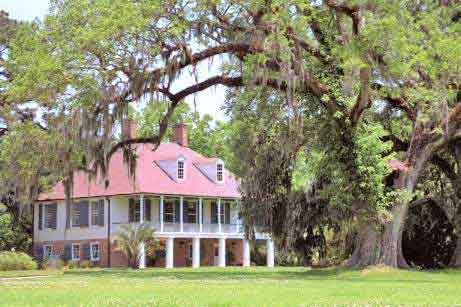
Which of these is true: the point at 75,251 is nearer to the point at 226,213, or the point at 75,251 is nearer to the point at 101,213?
the point at 101,213

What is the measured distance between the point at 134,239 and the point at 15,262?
709 centimetres

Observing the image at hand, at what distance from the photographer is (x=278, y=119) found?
1242 inches

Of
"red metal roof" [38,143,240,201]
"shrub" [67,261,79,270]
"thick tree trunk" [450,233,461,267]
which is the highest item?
"red metal roof" [38,143,240,201]

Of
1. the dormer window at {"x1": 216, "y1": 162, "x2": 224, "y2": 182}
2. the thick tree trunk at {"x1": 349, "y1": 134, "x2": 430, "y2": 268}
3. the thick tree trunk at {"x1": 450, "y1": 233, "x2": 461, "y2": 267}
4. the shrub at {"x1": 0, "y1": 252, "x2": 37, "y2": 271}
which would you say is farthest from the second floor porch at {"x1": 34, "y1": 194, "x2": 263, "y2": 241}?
the thick tree trunk at {"x1": 349, "y1": 134, "x2": 430, "y2": 268}

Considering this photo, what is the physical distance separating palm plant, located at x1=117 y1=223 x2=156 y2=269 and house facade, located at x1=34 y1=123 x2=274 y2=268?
1.23 meters

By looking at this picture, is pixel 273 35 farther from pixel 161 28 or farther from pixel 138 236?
pixel 138 236

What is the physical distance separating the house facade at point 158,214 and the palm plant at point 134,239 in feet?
4.02

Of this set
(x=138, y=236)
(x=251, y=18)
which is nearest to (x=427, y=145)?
(x=251, y=18)

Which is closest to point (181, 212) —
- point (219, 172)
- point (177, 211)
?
point (177, 211)

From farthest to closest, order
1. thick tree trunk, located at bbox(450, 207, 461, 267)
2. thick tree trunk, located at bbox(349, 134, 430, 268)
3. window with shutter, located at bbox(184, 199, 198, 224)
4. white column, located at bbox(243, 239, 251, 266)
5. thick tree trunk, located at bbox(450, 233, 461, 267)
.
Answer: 1. white column, located at bbox(243, 239, 251, 266)
2. window with shutter, located at bbox(184, 199, 198, 224)
3. thick tree trunk, located at bbox(450, 207, 461, 267)
4. thick tree trunk, located at bbox(450, 233, 461, 267)
5. thick tree trunk, located at bbox(349, 134, 430, 268)

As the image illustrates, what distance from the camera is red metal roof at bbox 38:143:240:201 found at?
52.5m

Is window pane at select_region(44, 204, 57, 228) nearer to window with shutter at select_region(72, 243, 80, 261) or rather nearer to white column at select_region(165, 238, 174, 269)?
window with shutter at select_region(72, 243, 80, 261)

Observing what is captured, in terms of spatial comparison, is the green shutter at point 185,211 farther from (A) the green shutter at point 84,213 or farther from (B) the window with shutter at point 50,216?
(B) the window with shutter at point 50,216

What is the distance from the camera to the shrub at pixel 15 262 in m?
Answer: 43.1
